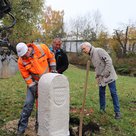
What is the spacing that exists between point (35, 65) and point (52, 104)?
105 centimetres

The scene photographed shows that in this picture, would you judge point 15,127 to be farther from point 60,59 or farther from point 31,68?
point 60,59

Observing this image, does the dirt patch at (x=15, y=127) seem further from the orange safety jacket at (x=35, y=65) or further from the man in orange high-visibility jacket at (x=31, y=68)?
the orange safety jacket at (x=35, y=65)

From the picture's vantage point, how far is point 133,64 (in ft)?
136

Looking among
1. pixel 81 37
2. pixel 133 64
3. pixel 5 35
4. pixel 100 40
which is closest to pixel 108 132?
pixel 5 35

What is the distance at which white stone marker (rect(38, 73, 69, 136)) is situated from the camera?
517cm

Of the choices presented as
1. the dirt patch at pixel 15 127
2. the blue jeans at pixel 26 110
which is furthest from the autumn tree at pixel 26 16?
the blue jeans at pixel 26 110

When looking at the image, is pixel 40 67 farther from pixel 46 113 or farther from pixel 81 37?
pixel 81 37

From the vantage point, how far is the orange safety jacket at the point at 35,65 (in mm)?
5957

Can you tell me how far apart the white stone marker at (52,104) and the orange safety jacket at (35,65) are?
0.71m

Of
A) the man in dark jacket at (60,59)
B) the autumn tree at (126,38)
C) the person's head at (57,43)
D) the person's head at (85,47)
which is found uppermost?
the person's head at (57,43)

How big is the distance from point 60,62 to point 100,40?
48.5 m

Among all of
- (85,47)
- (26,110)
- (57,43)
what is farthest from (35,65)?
(85,47)

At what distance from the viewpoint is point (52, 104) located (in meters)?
5.19

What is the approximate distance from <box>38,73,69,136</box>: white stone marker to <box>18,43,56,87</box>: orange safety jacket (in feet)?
2.32
